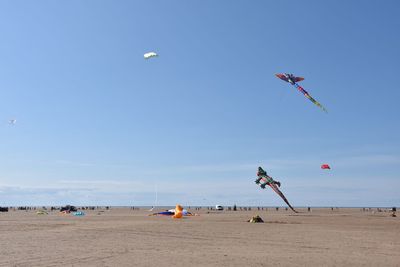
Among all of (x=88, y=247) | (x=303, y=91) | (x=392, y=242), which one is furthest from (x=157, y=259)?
(x=303, y=91)

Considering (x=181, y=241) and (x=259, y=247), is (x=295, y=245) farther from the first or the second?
(x=181, y=241)

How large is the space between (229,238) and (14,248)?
9.69 meters

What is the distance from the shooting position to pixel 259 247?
17.9 metres

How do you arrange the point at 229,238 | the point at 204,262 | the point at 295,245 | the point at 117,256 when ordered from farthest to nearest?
1. the point at 229,238
2. the point at 295,245
3. the point at 117,256
4. the point at 204,262

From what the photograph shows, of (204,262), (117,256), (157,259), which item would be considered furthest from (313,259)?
(117,256)

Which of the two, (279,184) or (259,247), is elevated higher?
(279,184)

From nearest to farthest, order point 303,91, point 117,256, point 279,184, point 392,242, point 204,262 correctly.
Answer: point 204,262 < point 117,256 < point 392,242 < point 303,91 < point 279,184

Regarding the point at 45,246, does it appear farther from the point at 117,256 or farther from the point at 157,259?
the point at 157,259

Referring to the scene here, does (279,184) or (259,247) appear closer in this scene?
(259,247)

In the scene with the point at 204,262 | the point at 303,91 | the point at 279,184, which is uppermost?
the point at 303,91

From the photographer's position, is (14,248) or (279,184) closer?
(14,248)

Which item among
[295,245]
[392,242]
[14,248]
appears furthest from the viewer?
[392,242]

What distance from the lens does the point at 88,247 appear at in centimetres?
1769

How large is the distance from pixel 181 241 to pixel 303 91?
18.5 metres
